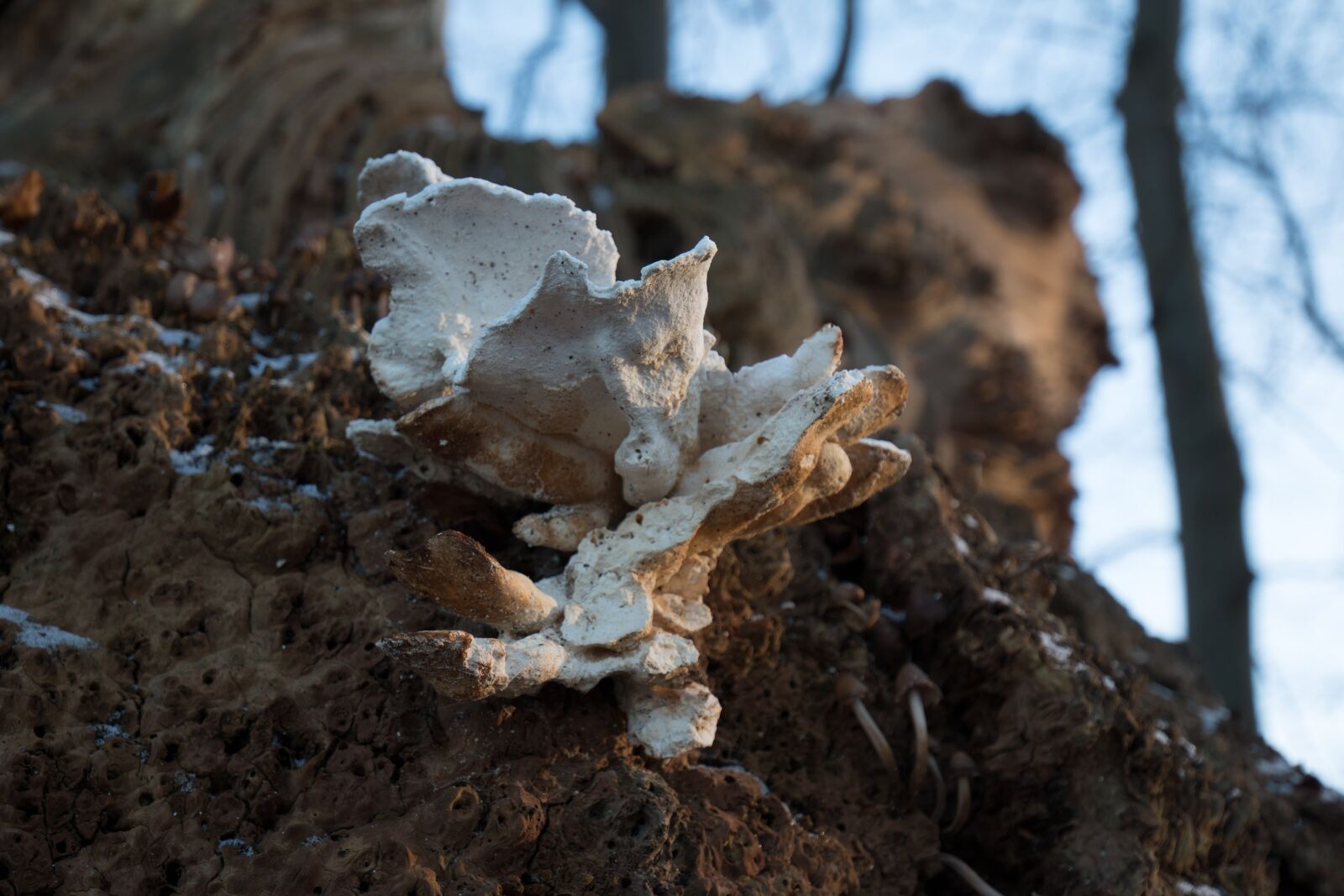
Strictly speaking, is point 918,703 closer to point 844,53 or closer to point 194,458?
point 194,458

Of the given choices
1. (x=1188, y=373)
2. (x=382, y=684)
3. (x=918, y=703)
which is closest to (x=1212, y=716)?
(x=918, y=703)

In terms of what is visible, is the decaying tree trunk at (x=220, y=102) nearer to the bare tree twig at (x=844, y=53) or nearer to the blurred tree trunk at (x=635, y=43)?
the blurred tree trunk at (x=635, y=43)

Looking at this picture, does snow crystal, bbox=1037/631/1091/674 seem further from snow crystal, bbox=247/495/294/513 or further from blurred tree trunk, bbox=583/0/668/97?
blurred tree trunk, bbox=583/0/668/97

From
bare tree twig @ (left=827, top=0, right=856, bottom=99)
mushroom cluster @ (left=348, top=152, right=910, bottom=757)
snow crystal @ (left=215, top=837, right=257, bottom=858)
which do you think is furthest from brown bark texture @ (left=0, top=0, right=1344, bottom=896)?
bare tree twig @ (left=827, top=0, right=856, bottom=99)

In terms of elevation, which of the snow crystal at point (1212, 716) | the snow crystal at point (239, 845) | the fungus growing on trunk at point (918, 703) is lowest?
the snow crystal at point (1212, 716)

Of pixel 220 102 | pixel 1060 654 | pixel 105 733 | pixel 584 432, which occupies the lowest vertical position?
pixel 220 102

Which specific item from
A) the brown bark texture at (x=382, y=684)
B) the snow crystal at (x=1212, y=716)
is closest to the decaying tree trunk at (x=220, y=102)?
the brown bark texture at (x=382, y=684)
